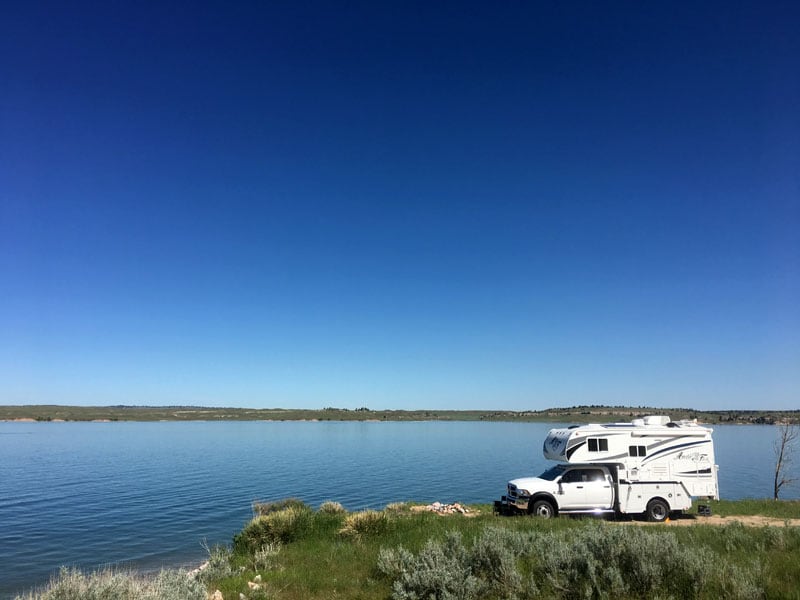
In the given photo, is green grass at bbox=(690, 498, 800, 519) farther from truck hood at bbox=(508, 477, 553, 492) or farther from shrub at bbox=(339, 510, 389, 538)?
shrub at bbox=(339, 510, 389, 538)

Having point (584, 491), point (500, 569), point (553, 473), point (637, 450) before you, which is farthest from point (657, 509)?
point (500, 569)

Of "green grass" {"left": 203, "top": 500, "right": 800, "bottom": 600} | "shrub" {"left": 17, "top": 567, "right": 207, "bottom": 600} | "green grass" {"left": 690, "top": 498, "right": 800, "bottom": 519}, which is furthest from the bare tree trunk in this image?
"shrub" {"left": 17, "top": 567, "right": 207, "bottom": 600}

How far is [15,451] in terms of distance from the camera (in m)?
61.6

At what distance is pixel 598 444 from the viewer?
65.1 ft

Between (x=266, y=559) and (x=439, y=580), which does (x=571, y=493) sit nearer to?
(x=266, y=559)

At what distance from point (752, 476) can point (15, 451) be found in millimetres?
80741

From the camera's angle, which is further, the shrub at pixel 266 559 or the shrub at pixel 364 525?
the shrub at pixel 364 525

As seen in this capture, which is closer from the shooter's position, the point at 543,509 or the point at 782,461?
the point at 543,509

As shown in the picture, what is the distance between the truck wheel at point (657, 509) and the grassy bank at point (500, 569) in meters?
5.42

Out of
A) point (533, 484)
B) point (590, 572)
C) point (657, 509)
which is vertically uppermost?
point (590, 572)

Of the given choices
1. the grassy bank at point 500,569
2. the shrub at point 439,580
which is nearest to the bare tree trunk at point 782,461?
the grassy bank at point 500,569

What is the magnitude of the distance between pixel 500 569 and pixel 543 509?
36.5 feet

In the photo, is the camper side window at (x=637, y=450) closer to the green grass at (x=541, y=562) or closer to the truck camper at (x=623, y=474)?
the truck camper at (x=623, y=474)

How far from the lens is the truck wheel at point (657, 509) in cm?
1928
